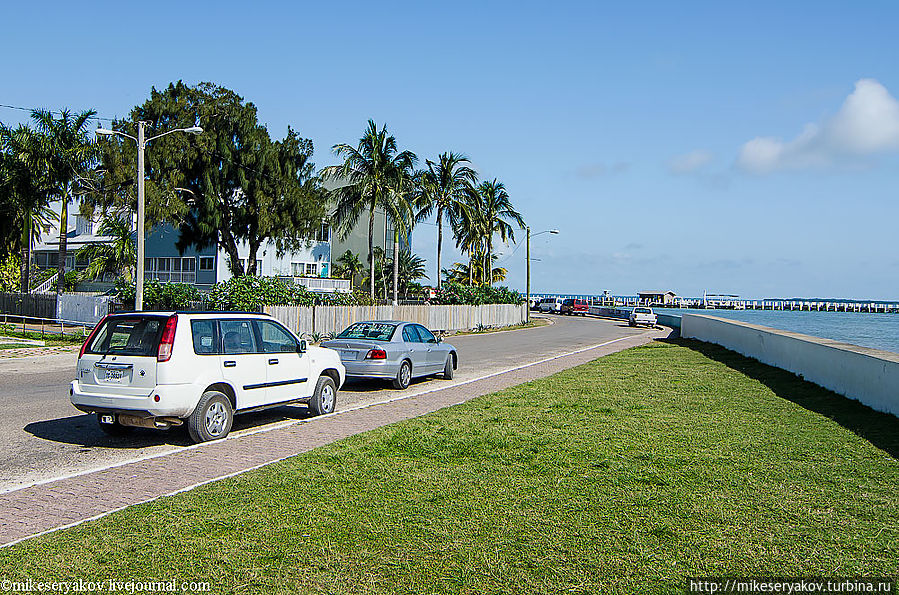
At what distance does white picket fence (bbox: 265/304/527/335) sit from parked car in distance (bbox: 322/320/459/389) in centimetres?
1582

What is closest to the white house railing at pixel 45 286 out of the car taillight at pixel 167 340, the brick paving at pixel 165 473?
the brick paving at pixel 165 473

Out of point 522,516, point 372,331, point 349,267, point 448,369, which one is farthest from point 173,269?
point 522,516

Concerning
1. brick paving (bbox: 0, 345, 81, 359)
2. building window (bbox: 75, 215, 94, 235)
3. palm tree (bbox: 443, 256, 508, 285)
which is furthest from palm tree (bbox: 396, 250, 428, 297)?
brick paving (bbox: 0, 345, 81, 359)

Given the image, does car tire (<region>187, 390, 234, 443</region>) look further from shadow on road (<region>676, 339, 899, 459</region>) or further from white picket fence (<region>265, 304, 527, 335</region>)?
white picket fence (<region>265, 304, 527, 335</region>)

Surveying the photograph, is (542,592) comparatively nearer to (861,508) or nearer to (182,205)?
(861,508)

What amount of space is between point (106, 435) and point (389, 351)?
265 inches

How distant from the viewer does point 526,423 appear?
11375mm

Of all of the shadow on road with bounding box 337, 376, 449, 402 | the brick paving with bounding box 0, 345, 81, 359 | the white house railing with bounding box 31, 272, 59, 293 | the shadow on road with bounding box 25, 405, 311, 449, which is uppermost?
the white house railing with bounding box 31, 272, 59, 293

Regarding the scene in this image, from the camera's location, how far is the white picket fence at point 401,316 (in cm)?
3403

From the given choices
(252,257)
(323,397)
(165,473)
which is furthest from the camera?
(252,257)

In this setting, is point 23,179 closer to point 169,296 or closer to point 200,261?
point 200,261

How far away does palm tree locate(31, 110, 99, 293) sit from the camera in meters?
45.8

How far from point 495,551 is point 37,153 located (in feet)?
159

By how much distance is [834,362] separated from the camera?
1531 centimetres
